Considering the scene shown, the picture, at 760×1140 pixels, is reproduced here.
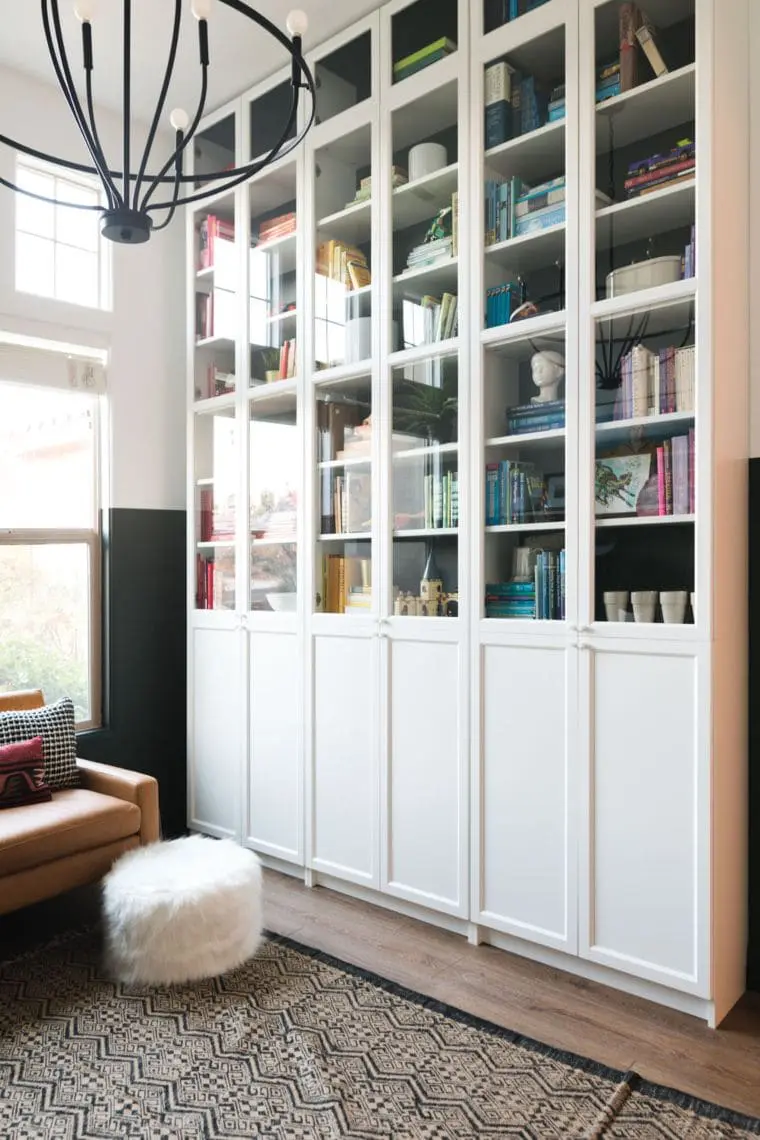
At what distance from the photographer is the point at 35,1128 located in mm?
2016

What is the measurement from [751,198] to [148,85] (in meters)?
2.68

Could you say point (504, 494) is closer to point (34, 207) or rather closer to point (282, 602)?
point (282, 602)

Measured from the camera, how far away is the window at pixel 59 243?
12.2 ft

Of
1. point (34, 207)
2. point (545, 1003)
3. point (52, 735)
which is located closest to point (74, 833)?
point (52, 735)

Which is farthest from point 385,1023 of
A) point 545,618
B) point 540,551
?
point 540,551

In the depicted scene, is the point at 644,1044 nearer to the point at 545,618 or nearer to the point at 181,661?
the point at 545,618

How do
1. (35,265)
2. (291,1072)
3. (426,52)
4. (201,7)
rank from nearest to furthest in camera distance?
(201,7), (291,1072), (426,52), (35,265)

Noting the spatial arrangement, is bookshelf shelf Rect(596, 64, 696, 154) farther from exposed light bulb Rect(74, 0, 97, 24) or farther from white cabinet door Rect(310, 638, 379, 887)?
white cabinet door Rect(310, 638, 379, 887)

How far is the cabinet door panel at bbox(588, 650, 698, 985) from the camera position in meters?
2.46

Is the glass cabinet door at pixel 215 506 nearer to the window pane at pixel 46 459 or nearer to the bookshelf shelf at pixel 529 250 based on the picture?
the window pane at pixel 46 459

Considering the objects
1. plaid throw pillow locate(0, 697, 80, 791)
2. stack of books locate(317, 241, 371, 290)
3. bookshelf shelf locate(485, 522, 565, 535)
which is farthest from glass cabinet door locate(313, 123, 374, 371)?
plaid throw pillow locate(0, 697, 80, 791)

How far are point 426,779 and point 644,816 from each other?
84cm

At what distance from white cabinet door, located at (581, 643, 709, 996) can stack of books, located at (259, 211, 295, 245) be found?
229 cm

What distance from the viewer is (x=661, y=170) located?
257 centimetres
